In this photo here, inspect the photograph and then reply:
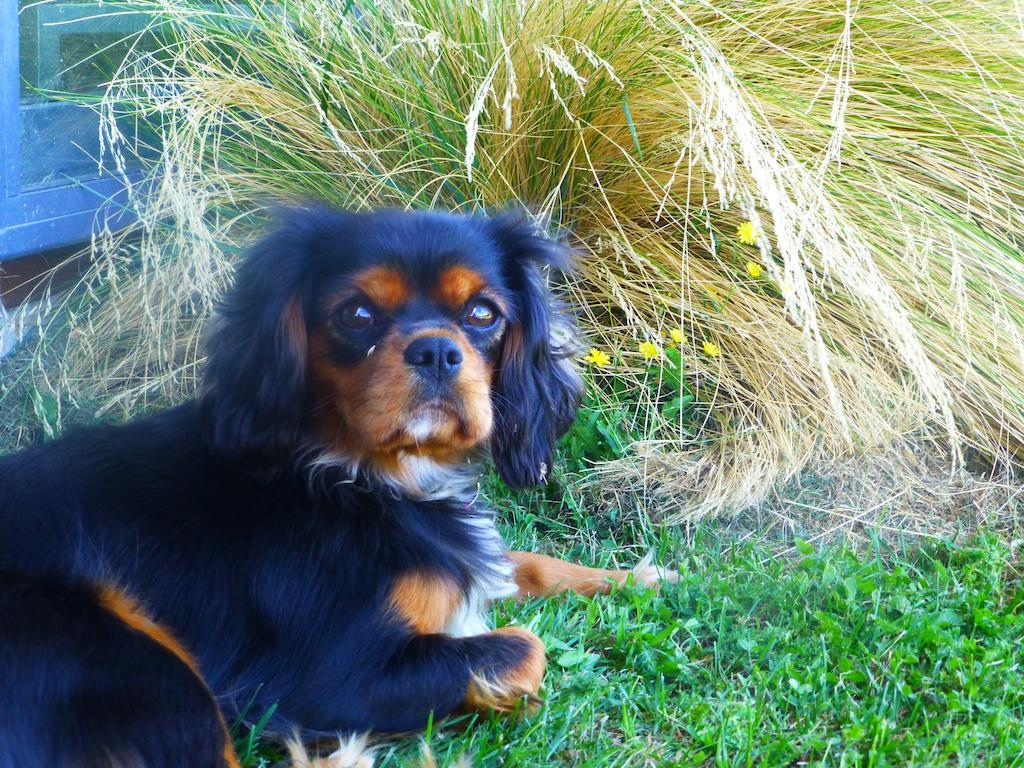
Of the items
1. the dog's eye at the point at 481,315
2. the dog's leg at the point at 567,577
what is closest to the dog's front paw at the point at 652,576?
the dog's leg at the point at 567,577

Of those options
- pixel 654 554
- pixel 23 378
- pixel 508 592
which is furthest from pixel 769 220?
pixel 23 378

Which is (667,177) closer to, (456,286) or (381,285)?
(456,286)

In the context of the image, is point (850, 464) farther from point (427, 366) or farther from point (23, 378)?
point (23, 378)

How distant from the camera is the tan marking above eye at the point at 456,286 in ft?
8.08

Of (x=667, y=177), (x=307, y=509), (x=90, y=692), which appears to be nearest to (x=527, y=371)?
(x=307, y=509)

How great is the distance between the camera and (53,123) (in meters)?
4.15

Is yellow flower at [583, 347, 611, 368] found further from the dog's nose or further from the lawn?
the dog's nose

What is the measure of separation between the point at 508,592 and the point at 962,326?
167cm

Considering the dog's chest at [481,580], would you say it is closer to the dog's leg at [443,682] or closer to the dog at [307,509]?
the dog at [307,509]

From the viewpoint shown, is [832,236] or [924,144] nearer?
[832,236]

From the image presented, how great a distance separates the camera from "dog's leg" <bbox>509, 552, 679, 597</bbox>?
304 cm

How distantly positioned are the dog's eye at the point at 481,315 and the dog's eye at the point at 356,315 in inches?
9.1

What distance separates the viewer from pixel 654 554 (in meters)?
3.23

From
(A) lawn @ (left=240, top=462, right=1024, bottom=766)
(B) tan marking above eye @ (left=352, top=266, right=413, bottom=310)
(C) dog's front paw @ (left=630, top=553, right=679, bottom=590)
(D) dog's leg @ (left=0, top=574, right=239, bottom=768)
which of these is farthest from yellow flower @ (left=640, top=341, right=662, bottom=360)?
(D) dog's leg @ (left=0, top=574, right=239, bottom=768)
